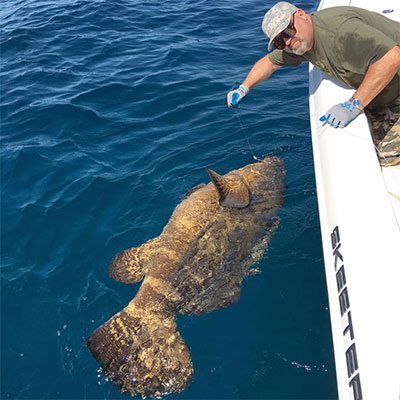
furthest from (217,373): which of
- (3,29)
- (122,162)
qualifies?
(3,29)

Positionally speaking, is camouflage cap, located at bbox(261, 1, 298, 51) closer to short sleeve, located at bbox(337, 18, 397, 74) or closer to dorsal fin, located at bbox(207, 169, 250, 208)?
short sleeve, located at bbox(337, 18, 397, 74)

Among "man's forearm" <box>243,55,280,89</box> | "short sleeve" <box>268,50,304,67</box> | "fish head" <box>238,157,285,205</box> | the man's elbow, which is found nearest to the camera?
the man's elbow

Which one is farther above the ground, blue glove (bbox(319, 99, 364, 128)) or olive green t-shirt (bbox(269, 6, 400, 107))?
olive green t-shirt (bbox(269, 6, 400, 107))

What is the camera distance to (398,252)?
11.6 feet

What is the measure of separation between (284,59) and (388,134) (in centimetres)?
160

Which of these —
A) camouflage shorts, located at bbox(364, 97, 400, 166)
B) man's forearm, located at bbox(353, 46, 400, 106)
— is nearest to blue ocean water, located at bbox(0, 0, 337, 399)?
camouflage shorts, located at bbox(364, 97, 400, 166)

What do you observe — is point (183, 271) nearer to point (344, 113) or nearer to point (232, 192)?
point (232, 192)

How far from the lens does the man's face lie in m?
4.79

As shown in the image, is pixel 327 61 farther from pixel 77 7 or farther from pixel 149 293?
pixel 77 7

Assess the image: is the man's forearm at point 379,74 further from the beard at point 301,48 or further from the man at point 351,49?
the beard at point 301,48

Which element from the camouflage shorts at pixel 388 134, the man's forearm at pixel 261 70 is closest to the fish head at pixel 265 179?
the man's forearm at pixel 261 70

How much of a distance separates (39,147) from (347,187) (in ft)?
19.6

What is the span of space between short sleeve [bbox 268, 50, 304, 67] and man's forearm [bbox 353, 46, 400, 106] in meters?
1.14

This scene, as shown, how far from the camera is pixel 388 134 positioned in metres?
5.46
